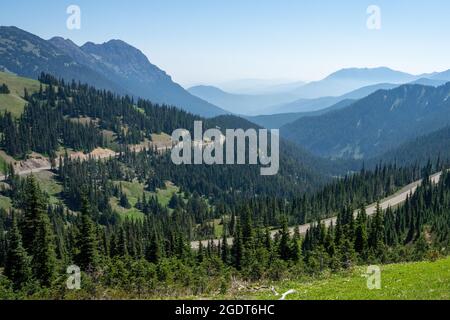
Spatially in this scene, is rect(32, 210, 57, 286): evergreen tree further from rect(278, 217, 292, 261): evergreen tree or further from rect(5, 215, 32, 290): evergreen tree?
rect(278, 217, 292, 261): evergreen tree

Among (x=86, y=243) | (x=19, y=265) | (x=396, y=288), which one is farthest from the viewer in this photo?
(x=86, y=243)

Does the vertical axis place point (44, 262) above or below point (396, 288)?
below

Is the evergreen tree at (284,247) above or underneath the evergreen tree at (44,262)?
underneath

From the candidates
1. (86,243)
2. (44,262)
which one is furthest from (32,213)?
(86,243)

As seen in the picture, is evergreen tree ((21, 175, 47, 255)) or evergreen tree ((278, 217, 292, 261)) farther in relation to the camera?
evergreen tree ((278, 217, 292, 261))

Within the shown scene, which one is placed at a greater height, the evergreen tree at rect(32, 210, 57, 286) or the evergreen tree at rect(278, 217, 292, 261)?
the evergreen tree at rect(32, 210, 57, 286)

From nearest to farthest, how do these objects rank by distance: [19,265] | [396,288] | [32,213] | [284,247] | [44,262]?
1. [396,288]
2. [44,262]
3. [19,265]
4. [32,213]
5. [284,247]

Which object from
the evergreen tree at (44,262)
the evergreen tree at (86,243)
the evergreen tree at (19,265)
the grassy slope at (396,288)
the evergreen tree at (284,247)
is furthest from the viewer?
the evergreen tree at (284,247)

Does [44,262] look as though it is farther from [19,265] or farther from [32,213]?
[32,213]

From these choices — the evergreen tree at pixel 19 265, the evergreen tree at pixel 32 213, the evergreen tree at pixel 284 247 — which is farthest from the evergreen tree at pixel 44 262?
the evergreen tree at pixel 284 247

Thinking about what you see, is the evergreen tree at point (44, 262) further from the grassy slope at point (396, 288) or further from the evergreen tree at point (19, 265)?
the grassy slope at point (396, 288)

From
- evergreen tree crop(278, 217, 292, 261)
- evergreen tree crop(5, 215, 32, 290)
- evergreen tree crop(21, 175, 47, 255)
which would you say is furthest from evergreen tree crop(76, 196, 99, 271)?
evergreen tree crop(278, 217, 292, 261)

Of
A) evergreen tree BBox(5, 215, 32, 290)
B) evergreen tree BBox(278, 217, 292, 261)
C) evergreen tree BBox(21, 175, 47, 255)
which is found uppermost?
evergreen tree BBox(21, 175, 47, 255)
